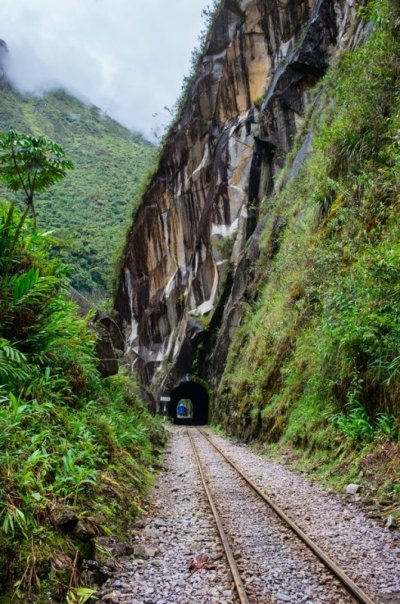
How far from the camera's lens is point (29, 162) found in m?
8.12

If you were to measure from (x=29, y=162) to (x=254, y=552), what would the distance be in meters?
7.06

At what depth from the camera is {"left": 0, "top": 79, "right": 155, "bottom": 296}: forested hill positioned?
2205 inches

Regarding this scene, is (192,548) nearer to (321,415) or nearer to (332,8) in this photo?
(321,415)

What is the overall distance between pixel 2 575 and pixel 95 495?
6.78 feet

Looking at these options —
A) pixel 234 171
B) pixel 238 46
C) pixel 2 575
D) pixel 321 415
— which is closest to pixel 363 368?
pixel 321 415

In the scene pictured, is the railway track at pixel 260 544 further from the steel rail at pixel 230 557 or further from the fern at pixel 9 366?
the fern at pixel 9 366

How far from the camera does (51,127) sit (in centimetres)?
7750

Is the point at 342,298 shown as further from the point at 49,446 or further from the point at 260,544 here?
the point at 49,446

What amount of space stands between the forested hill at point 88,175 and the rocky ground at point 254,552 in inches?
1547

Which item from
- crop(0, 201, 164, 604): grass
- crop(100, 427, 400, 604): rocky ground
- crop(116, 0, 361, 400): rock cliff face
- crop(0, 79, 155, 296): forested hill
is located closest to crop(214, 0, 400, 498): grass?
crop(100, 427, 400, 604): rocky ground

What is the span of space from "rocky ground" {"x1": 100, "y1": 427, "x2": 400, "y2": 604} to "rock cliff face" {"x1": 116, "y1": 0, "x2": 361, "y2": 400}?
1824 centimetres

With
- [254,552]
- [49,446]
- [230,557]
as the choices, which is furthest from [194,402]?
[230,557]

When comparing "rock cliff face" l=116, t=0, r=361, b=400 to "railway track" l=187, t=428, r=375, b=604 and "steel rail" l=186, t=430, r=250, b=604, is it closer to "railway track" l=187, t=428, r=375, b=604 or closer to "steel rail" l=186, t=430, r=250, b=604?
"railway track" l=187, t=428, r=375, b=604

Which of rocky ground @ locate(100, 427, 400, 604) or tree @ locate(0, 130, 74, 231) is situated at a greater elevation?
tree @ locate(0, 130, 74, 231)
